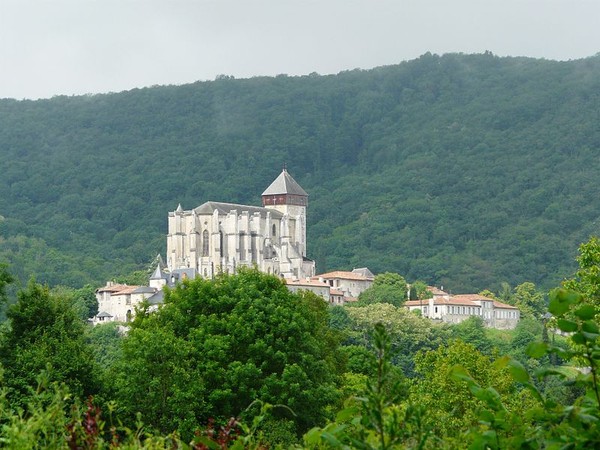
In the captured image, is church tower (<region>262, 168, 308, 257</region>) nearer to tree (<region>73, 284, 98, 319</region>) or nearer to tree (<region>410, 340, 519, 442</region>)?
tree (<region>73, 284, 98, 319</region>)

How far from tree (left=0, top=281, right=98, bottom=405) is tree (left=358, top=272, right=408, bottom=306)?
Answer: 90.3m

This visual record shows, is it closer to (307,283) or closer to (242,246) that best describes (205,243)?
(242,246)

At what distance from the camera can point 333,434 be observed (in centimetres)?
634

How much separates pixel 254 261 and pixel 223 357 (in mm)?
89203

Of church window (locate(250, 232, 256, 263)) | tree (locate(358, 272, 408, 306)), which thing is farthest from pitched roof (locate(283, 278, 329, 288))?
church window (locate(250, 232, 256, 263))

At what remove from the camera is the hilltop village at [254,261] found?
392ft

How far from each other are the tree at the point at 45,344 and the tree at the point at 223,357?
46.6 inches

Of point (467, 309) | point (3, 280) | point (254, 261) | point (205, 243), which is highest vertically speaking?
point (205, 243)

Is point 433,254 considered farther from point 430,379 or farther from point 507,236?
point 430,379

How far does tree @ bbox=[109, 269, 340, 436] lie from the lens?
1124 inches

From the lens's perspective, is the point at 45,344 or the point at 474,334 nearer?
the point at 45,344

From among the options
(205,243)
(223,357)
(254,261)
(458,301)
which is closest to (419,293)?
(458,301)

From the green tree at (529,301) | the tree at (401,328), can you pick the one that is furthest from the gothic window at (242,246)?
the green tree at (529,301)

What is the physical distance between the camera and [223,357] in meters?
31.5
